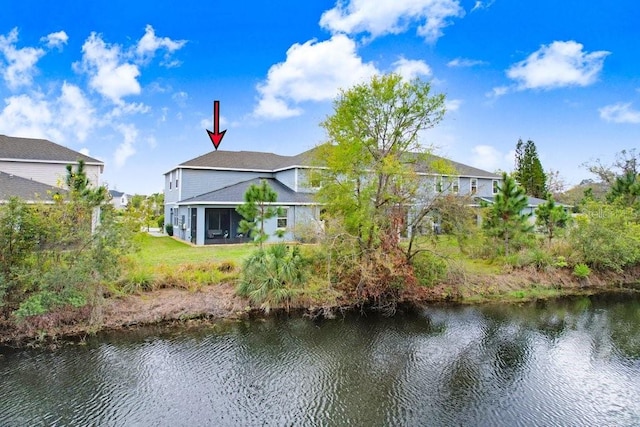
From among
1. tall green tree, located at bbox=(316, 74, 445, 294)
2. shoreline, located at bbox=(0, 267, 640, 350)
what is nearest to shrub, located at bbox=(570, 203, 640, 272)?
shoreline, located at bbox=(0, 267, 640, 350)

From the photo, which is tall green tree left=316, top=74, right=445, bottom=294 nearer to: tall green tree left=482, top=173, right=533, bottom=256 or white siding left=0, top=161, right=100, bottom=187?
tall green tree left=482, top=173, right=533, bottom=256

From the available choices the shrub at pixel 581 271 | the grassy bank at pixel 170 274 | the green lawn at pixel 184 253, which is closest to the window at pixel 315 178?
the grassy bank at pixel 170 274

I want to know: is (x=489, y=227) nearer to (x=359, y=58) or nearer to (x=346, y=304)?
(x=346, y=304)

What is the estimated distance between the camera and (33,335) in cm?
945

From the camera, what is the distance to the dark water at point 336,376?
250 inches

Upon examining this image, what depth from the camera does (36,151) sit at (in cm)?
2386

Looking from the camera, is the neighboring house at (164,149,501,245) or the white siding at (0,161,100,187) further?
the white siding at (0,161,100,187)

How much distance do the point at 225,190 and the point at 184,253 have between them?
22.0 ft

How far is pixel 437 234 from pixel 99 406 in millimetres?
11395

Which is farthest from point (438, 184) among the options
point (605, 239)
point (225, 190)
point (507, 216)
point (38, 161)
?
point (38, 161)

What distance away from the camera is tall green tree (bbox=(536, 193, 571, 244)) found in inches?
739

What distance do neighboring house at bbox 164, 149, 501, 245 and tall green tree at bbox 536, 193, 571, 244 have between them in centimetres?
311

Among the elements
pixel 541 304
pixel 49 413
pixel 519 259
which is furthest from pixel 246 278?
pixel 519 259

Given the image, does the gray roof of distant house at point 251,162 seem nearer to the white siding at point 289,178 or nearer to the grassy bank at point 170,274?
the white siding at point 289,178
